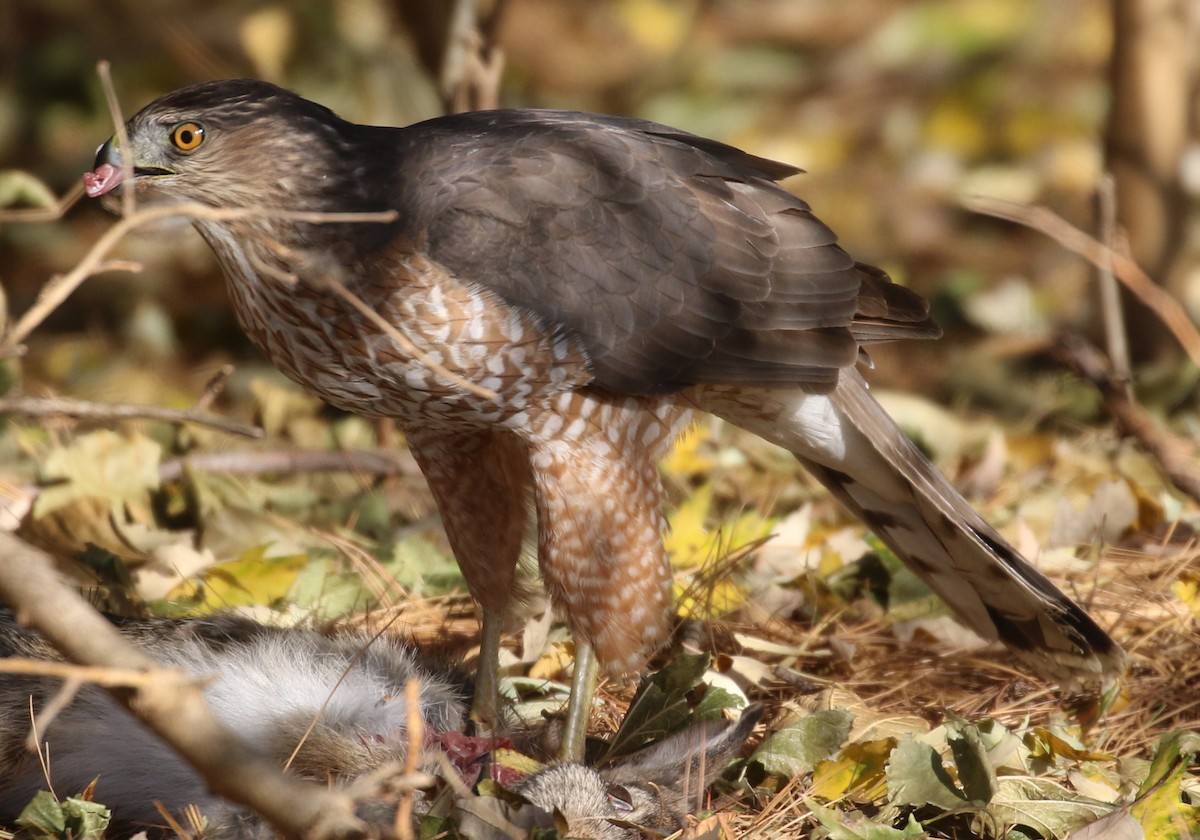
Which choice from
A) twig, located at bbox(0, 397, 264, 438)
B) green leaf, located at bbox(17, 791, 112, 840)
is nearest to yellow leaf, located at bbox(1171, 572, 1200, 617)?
twig, located at bbox(0, 397, 264, 438)

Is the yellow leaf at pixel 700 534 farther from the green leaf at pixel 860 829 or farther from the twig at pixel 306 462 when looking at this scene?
the green leaf at pixel 860 829

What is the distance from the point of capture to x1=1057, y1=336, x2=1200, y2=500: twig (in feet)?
13.4

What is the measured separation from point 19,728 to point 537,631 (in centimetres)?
144

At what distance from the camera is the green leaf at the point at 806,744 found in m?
3.13

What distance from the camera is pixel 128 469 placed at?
4531 millimetres

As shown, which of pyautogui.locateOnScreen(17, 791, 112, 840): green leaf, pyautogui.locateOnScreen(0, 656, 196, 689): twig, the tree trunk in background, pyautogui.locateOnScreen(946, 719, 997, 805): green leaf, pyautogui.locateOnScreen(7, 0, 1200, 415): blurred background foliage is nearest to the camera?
pyautogui.locateOnScreen(0, 656, 196, 689): twig

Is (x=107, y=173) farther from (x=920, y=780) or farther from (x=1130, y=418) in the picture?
(x=1130, y=418)

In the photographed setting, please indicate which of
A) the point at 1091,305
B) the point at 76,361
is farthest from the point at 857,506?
the point at 76,361

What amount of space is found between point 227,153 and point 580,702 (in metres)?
1.56

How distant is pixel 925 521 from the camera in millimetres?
4031

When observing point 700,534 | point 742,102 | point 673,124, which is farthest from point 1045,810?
point 742,102

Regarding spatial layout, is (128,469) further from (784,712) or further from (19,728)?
(784,712)

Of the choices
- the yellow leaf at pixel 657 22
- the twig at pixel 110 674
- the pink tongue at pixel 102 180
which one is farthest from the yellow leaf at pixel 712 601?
the yellow leaf at pixel 657 22

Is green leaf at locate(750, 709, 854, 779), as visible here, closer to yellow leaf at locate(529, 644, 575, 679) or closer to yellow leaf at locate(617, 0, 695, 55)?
yellow leaf at locate(529, 644, 575, 679)
